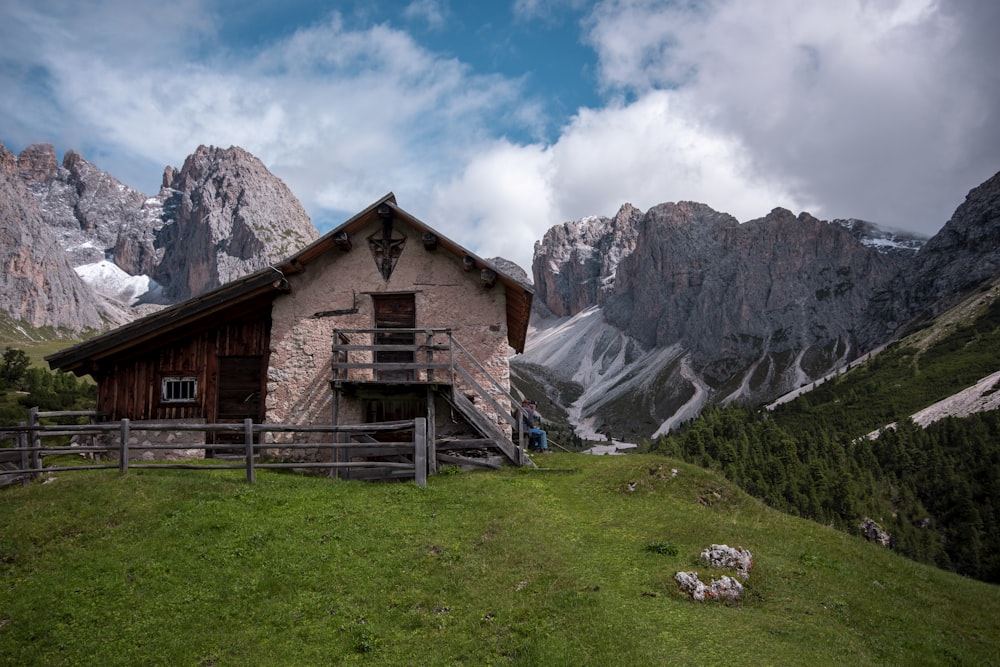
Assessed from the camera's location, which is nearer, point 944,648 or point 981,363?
point 944,648

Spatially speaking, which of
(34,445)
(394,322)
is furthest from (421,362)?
(34,445)

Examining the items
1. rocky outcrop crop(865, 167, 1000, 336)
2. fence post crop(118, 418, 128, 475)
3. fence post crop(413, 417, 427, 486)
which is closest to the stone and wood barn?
fence post crop(413, 417, 427, 486)

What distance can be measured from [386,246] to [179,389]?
8.94m

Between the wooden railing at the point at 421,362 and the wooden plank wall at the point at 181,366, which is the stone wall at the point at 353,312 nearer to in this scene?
the wooden railing at the point at 421,362

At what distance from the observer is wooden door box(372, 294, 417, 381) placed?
835 inches

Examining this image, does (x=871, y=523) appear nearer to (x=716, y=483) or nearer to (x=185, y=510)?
(x=716, y=483)

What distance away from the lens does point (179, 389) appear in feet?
71.7

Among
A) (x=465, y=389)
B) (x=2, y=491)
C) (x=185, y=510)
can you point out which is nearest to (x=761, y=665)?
(x=185, y=510)

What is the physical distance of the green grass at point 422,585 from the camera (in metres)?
8.70

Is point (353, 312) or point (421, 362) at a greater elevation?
point (353, 312)

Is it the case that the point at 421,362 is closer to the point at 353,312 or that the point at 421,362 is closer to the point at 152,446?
the point at 353,312

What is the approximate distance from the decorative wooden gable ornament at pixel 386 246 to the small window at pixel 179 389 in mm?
7772

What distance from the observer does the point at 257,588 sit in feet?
33.1

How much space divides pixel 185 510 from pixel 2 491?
200 inches
